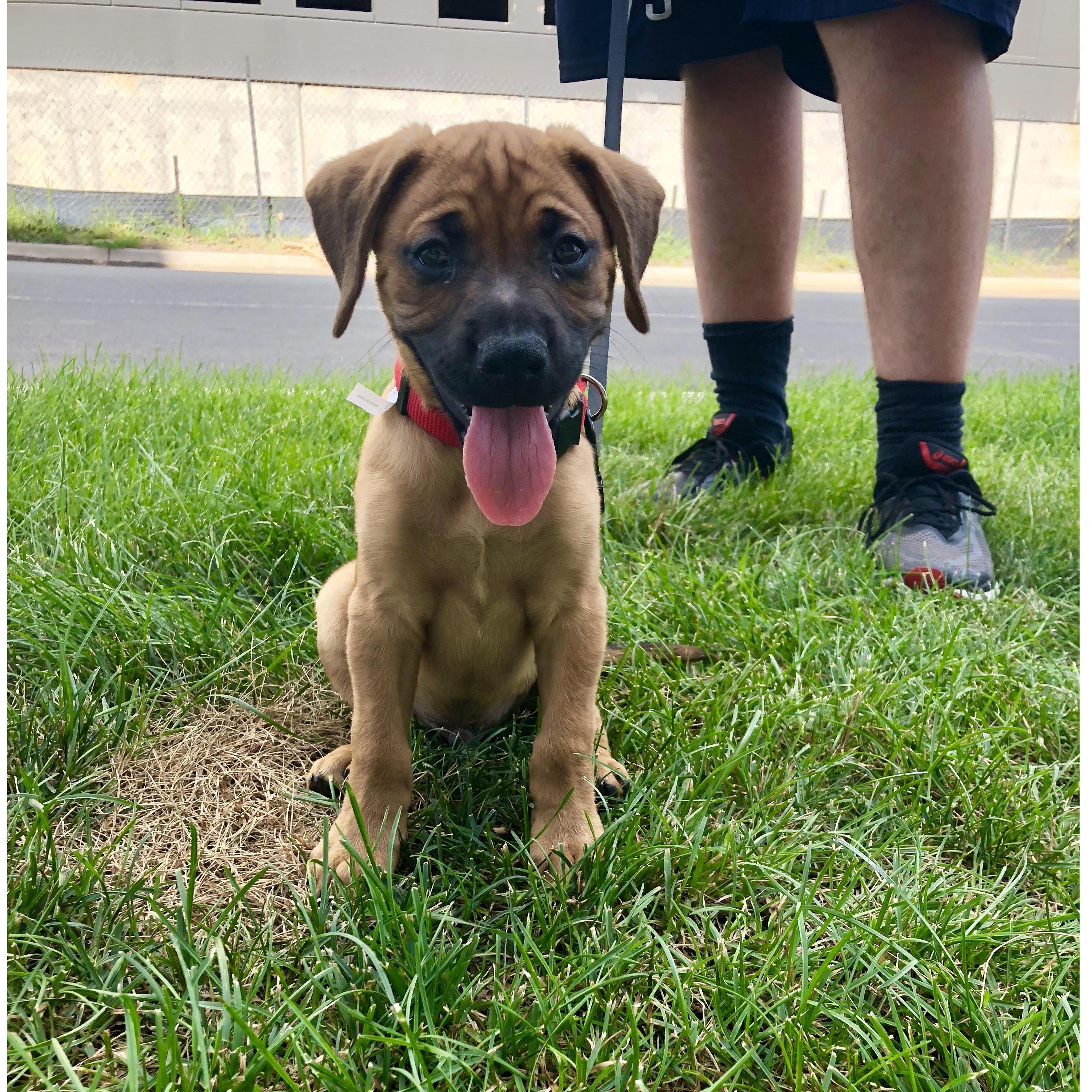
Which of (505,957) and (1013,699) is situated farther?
(1013,699)

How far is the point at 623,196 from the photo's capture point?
5.97ft

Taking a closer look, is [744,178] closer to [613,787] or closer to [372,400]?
[372,400]

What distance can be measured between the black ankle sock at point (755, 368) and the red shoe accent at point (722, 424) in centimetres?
6

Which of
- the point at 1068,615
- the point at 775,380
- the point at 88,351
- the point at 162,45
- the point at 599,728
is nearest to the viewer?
the point at 599,728

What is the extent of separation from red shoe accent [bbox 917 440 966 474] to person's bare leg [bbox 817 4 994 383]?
0.23 metres

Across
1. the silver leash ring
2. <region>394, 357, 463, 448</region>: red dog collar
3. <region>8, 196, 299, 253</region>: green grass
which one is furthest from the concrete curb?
<region>394, 357, 463, 448</region>: red dog collar

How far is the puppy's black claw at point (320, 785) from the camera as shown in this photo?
1908mm

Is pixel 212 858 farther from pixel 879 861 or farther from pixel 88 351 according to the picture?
pixel 88 351

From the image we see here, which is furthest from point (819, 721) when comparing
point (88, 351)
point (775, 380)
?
point (88, 351)

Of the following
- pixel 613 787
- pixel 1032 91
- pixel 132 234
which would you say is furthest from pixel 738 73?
pixel 1032 91

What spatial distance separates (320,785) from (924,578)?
1.91 metres

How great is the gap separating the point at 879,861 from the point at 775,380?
2.37 metres

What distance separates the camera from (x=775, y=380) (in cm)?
371

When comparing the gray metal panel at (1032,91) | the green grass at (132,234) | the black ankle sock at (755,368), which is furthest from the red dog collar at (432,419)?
the gray metal panel at (1032,91)
